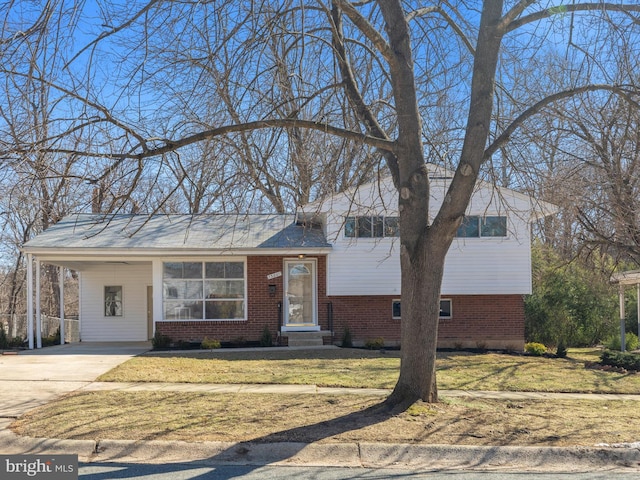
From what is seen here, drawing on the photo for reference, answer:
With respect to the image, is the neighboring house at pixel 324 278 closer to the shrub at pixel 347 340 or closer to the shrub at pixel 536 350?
the shrub at pixel 347 340

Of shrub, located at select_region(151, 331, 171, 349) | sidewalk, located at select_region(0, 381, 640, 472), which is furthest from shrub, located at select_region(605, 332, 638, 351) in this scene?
sidewalk, located at select_region(0, 381, 640, 472)

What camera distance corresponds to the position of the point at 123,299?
73.3ft

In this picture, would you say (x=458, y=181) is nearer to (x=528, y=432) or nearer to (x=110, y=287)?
(x=528, y=432)

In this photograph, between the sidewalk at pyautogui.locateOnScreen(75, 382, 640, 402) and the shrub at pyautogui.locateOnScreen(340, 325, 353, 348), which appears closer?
the sidewalk at pyautogui.locateOnScreen(75, 382, 640, 402)

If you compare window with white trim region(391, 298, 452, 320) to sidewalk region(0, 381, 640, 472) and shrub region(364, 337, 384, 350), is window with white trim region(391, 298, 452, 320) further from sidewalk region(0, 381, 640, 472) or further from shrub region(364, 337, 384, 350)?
sidewalk region(0, 381, 640, 472)

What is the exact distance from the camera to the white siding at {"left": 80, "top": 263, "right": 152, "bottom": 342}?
72.6 ft

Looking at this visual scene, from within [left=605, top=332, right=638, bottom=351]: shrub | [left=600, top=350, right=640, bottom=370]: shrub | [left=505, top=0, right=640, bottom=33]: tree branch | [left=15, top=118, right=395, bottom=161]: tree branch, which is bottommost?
[left=605, top=332, right=638, bottom=351]: shrub

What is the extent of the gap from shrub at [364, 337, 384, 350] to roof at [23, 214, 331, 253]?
322 centimetres

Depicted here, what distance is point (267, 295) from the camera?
64.1ft

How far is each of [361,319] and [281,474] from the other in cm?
1346

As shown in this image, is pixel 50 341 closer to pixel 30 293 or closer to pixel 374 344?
pixel 30 293

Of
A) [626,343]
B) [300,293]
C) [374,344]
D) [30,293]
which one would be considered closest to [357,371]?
[374,344]

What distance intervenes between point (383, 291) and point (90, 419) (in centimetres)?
1230

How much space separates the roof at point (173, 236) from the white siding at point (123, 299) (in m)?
2.27
